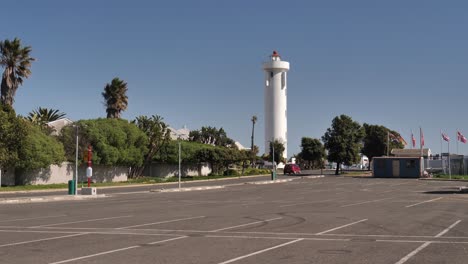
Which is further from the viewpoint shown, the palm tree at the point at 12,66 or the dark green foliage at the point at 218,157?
the dark green foliage at the point at 218,157

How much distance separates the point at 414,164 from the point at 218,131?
4267 cm

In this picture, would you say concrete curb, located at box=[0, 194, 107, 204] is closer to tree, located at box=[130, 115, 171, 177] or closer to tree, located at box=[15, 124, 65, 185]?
tree, located at box=[15, 124, 65, 185]

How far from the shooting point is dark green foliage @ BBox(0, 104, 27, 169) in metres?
47.6

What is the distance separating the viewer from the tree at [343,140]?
91.8 metres

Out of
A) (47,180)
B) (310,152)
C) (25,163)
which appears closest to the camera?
(25,163)

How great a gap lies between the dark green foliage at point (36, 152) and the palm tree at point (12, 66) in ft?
19.0

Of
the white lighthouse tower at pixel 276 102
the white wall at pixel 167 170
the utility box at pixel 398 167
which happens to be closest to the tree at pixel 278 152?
the white lighthouse tower at pixel 276 102

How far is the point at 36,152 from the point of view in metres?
51.3

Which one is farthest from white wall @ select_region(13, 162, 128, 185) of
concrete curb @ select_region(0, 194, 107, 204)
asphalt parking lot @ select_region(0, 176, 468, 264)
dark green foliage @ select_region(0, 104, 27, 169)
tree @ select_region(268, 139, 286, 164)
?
tree @ select_region(268, 139, 286, 164)

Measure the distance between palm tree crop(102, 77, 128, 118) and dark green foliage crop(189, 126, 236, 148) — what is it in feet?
100

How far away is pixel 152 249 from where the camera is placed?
40.0 ft

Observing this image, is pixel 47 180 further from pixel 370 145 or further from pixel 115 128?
pixel 370 145

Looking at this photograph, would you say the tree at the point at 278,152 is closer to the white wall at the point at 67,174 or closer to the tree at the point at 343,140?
the tree at the point at 343,140

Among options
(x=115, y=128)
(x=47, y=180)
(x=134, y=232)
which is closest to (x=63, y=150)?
(x=47, y=180)
